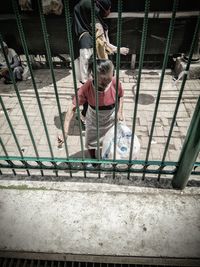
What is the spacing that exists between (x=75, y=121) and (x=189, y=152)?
3283 millimetres

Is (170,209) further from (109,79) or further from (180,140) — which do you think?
(180,140)

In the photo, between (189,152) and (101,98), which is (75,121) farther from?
(189,152)

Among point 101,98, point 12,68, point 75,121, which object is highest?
point 101,98

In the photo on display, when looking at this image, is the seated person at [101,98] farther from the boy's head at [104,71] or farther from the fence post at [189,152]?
the fence post at [189,152]

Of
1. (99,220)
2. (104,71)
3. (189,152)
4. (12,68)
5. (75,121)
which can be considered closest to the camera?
(189,152)

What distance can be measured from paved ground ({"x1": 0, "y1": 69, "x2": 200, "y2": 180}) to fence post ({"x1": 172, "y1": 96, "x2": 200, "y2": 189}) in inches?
67.8

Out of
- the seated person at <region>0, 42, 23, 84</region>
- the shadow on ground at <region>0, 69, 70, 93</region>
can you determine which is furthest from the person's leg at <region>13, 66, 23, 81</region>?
the shadow on ground at <region>0, 69, 70, 93</region>

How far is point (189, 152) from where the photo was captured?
1885 millimetres

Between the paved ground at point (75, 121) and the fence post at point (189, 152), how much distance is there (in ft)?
5.65

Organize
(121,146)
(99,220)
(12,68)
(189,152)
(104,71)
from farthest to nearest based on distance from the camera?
(12,68) → (121,146) → (104,71) → (99,220) → (189,152)

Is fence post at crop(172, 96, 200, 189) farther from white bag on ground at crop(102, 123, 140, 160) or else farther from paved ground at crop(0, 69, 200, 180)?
paved ground at crop(0, 69, 200, 180)

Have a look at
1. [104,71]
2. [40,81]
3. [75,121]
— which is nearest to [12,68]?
[40,81]

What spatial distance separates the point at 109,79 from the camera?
2531 mm

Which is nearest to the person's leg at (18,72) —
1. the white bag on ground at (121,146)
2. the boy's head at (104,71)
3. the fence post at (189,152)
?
the boy's head at (104,71)
